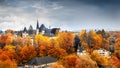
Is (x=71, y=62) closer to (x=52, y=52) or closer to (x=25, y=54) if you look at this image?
(x=52, y=52)

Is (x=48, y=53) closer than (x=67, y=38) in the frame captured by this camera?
Yes

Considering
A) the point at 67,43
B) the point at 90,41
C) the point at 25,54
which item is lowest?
the point at 25,54

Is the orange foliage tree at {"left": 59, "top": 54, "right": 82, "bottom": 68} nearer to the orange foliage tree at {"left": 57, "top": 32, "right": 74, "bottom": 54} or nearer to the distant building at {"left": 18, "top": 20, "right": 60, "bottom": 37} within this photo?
the orange foliage tree at {"left": 57, "top": 32, "right": 74, "bottom": 54}

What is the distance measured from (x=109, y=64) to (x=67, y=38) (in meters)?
13.6

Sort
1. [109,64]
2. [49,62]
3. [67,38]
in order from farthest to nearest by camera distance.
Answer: [67,38] → [49,62] → [109,64]

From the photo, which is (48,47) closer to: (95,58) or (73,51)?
(73,51)

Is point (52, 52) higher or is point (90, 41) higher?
point (90, 41)

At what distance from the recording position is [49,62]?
32.8 m

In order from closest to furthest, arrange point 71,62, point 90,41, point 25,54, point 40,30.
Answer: point 71,62
point 25,54
point 90,41
point 40,30

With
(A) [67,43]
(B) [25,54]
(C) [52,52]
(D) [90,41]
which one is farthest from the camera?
(D) [90,41]

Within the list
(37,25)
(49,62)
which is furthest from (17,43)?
(37,25)

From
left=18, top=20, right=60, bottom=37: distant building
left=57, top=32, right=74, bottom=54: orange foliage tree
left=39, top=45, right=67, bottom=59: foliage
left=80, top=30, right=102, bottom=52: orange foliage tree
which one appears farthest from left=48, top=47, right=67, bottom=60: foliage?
left=18, top=20, right=60, bottom=37: distant building

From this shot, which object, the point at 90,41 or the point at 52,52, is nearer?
the point at 52,52

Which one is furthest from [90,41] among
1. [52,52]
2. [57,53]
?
[57,53]
